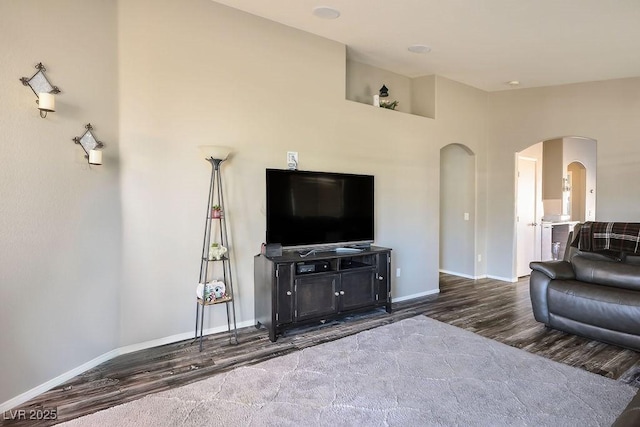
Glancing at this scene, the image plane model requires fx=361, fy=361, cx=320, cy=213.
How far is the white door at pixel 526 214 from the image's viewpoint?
6.24 meters

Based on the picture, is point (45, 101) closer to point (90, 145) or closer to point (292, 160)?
point (90, 145)

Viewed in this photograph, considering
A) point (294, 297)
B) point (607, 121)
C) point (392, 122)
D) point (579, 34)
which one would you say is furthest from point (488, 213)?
point (294, 297)

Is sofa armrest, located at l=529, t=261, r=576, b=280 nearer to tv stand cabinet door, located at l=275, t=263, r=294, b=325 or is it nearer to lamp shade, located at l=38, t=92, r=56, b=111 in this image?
tv stand cabinet door, located at l=275, t=263, r=294, b=325

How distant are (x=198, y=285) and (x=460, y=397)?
94.4 inches

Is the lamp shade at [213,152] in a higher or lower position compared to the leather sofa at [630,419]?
higher

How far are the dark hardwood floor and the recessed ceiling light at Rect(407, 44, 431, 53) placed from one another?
3.24 metres

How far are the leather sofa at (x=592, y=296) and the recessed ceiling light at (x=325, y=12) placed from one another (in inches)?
133

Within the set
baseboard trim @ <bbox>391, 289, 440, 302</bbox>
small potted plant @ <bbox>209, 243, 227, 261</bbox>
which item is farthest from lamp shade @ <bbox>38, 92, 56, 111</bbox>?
baseboard trim @ <bbox>391, 289, 440, 302</bbox>

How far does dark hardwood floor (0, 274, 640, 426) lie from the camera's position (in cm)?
251

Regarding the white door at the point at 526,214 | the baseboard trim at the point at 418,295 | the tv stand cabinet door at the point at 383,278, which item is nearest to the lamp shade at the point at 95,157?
the tv stand cabinet door at the point at 383,278

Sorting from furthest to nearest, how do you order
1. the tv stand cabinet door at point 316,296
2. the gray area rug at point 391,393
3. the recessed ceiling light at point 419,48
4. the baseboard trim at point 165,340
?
the recessed ceiling light at point 419,48, the tv stand cabinet door at point 316,296, the baseboard trim at point 165,340, the gray area rug at point 391,393

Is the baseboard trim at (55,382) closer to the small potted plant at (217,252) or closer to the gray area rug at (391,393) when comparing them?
the gray area rug at (391,393)

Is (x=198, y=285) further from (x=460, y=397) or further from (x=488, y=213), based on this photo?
(x=488, y=213)

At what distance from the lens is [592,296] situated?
3430 mm
